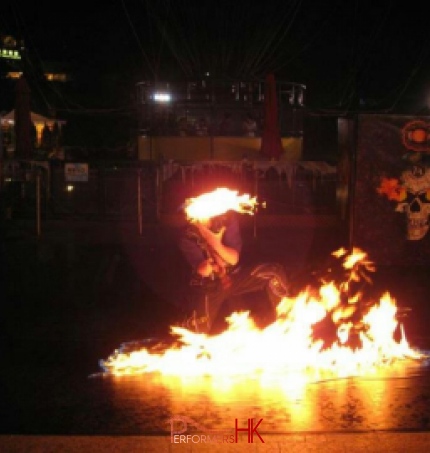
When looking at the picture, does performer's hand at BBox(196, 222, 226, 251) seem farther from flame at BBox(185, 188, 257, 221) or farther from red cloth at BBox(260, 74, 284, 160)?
red cloth at BBox(260, 74, 284, 160)

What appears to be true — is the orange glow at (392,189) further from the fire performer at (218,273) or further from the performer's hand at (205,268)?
the performer's hand at (205,268)

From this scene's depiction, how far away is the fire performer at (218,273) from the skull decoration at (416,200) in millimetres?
4278

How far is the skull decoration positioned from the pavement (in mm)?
607

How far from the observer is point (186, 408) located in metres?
4.84

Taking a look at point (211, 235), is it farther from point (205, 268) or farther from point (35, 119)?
point (35, 119)

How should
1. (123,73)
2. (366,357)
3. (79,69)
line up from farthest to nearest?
(79,69), (123,73), (366,357)

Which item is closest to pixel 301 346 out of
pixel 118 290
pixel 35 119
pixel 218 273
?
pixel 218 273

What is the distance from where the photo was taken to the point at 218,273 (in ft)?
20.6

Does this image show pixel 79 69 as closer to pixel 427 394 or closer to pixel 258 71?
pixel 258 71

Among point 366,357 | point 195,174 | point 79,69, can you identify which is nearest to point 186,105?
point 195,174

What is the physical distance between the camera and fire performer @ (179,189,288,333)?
6207 mm

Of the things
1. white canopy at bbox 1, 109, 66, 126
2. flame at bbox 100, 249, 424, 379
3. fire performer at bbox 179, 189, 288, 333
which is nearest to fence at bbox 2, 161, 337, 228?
fire performer at bbox 179, 189, 288, 333

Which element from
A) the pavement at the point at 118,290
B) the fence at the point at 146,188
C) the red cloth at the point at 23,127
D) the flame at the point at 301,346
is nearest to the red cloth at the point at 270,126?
the fence at the point at 146,188

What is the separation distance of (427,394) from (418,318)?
2.50 metres
